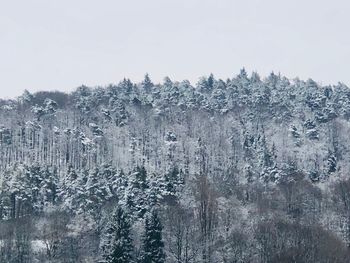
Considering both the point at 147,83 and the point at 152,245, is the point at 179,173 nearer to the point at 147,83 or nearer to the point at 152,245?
the point at 152,245

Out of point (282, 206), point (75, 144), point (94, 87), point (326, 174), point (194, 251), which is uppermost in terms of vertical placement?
point (94, 87)

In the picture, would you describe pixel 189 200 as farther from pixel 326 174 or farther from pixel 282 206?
pixel 326 174

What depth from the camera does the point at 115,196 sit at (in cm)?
9019

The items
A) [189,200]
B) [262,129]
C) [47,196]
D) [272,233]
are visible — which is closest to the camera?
[272,233]

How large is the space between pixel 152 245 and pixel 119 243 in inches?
211

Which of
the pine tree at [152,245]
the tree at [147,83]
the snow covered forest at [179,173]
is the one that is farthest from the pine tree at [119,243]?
the tree at [147,83]

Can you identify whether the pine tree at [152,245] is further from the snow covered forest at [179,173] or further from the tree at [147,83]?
the tree at [147,83]

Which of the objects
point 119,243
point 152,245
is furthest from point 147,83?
point 119,243

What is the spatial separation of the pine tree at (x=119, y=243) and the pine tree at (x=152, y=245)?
2105 mm

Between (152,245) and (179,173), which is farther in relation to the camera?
(179,173)

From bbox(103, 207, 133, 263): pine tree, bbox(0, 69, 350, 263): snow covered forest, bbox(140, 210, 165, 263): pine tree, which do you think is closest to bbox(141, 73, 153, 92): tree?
bbox(0, 69, 350, 263): snow covered forest

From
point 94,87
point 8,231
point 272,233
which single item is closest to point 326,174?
point 272,233

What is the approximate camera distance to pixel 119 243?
5531cm

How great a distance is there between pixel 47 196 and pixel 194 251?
3782cm
